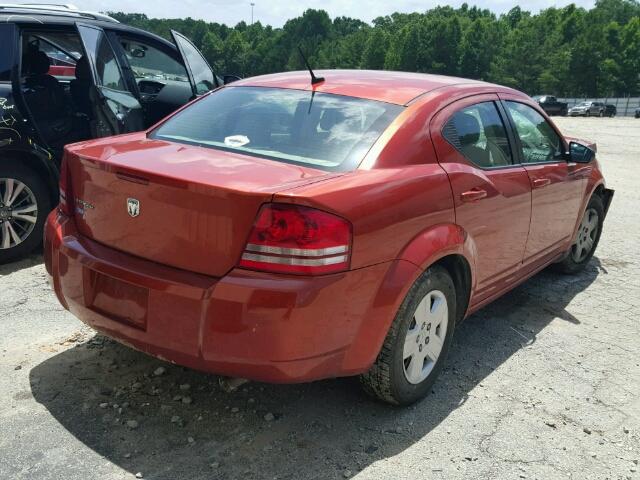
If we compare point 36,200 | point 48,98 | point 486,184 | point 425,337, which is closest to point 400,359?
point 425,337

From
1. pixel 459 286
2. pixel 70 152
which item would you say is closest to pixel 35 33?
pixel 70 152

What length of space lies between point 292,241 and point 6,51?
12.8 feet

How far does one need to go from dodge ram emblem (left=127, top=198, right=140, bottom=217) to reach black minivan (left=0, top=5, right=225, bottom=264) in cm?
268

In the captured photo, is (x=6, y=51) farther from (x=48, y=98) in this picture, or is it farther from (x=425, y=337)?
(x=425, y=337)

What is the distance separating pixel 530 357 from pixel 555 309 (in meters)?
0.98

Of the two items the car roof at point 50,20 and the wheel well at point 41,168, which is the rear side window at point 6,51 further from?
the wheel well at point 41,168

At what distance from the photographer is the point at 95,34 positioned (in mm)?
5500

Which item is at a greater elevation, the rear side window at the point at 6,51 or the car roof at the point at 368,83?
the car roof at the point at 368,83

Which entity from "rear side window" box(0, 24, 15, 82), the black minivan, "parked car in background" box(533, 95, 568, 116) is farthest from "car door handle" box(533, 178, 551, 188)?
"parked car in background" box(533, 95, 568, 116)

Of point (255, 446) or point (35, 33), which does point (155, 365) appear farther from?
point (35, 33)

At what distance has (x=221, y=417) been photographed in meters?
2.92

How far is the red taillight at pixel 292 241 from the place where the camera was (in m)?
2.39

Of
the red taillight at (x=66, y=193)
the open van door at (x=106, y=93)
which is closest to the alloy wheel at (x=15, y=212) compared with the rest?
the open van door at (x=106, y=93)

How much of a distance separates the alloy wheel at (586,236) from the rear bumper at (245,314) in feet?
10.1
